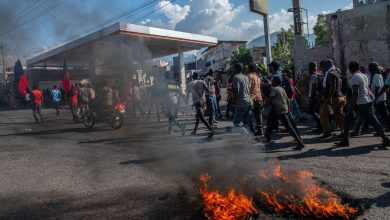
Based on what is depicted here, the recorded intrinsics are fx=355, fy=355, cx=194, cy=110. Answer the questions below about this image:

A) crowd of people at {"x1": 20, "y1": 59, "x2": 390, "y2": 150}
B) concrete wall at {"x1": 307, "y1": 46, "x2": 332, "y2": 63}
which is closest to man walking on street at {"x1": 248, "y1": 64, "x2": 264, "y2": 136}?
crowd of people at {"x1": 20, "y1": 59, "x2": 390, "y2": 150}

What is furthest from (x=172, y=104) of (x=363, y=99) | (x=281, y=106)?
(x=363, y=99)

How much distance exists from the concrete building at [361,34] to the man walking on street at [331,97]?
8.84 metres

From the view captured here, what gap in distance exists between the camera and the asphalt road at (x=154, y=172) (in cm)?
429

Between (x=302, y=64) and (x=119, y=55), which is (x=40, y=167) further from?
(x=302, y=64)

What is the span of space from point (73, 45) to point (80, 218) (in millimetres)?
11588

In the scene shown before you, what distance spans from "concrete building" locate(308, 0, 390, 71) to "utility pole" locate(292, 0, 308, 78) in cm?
140

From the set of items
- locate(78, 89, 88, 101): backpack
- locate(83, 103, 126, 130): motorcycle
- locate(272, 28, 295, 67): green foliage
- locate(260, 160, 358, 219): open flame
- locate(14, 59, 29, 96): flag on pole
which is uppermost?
locate(272, 28, 295, 67): green foliage

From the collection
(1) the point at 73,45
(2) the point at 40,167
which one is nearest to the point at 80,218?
(2) the point at 40,167

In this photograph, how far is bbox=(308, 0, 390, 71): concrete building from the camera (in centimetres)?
1457

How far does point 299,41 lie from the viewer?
52.3ft

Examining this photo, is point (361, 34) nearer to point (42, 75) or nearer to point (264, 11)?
point (264, 11)

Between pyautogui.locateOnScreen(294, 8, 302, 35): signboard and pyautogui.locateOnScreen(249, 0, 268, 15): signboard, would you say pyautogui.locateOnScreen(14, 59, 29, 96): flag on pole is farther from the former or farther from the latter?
pyautogui.locateOnScreen(294, 8, 302, 35): signboard

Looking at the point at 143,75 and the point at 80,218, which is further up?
the point at 143,75

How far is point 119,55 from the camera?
1012 centimetres
